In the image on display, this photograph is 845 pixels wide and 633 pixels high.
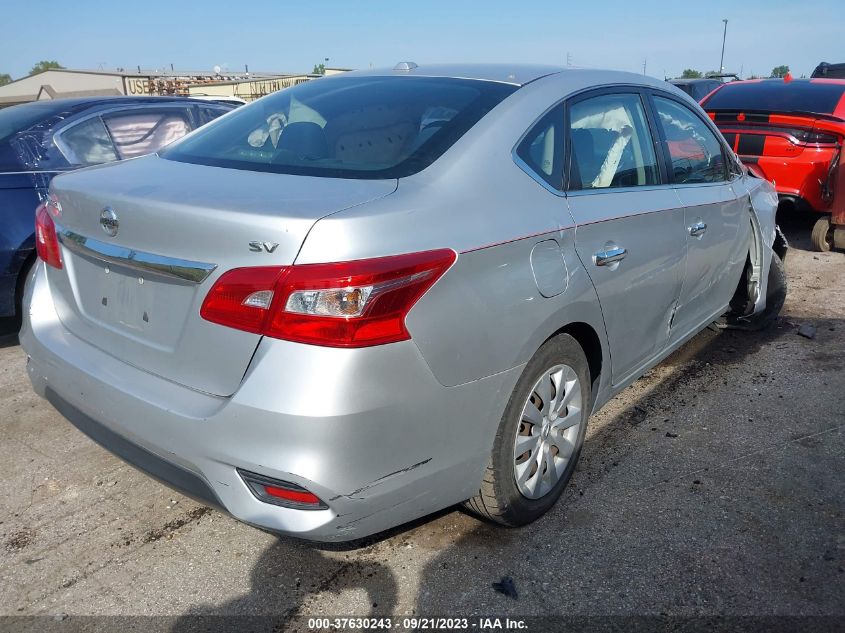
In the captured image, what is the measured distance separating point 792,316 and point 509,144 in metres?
3.81

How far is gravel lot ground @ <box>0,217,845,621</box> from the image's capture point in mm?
2369

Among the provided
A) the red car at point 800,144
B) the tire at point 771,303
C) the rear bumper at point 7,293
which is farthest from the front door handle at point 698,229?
the rear bumper at point 7,293

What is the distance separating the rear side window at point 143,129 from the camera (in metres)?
5.12

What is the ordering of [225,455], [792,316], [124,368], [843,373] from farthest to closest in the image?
[792,316] → [843,373] → [124,368] → [225,455]

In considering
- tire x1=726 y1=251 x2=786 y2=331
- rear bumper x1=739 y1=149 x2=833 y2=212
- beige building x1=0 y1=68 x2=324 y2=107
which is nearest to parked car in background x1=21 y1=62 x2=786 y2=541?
tire x1=726 y1=251 x2=786 y2=331

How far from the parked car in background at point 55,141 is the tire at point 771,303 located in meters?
4.34

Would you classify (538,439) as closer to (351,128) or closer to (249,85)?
(351,128)

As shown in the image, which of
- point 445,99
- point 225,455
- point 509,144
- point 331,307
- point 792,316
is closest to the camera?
point 331,307

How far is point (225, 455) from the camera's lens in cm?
200

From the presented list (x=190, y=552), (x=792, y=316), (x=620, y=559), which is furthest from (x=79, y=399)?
(x=792, y=316)

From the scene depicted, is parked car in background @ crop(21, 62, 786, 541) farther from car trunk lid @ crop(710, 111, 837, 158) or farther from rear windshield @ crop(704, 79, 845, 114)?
rear windshield @ crop(704, 79, 845, 114)

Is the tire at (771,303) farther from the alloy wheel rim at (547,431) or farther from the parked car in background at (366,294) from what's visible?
the alloy wheel rim at (547,431)

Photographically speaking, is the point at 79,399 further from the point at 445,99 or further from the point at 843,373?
the point at 843,373

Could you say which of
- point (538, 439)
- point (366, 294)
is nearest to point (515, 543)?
point (538, 439)
